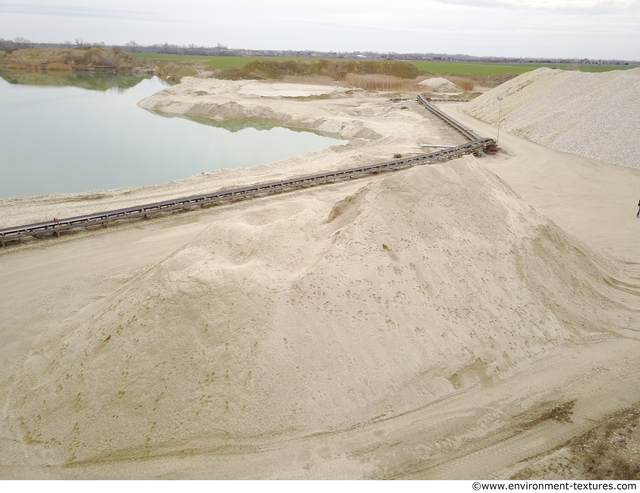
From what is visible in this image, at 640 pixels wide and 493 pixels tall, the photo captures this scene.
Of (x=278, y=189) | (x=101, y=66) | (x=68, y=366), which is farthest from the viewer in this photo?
(x=101, y=66)

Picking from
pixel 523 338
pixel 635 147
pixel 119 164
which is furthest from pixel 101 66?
pixel 523 338

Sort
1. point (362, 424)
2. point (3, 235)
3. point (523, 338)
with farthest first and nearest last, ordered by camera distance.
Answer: point (3, 235) < point (523, 338) < point (362, 424)

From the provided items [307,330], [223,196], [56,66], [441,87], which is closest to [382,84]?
[441,87]

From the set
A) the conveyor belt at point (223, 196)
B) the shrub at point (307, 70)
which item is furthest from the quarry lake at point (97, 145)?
the shrub at point (307, 70)

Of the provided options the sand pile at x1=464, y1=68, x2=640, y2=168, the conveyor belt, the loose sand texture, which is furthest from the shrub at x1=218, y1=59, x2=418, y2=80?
the loose sand texture

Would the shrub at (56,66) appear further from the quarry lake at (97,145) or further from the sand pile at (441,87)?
the sand pile at (441,87)

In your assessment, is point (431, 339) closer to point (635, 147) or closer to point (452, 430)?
point (452, 430)

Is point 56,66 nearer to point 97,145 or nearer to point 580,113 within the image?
point 97,145

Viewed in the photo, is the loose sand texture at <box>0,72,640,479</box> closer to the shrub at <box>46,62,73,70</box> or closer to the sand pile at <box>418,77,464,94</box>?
the sand pile at <box>418,77,464,94</box>
